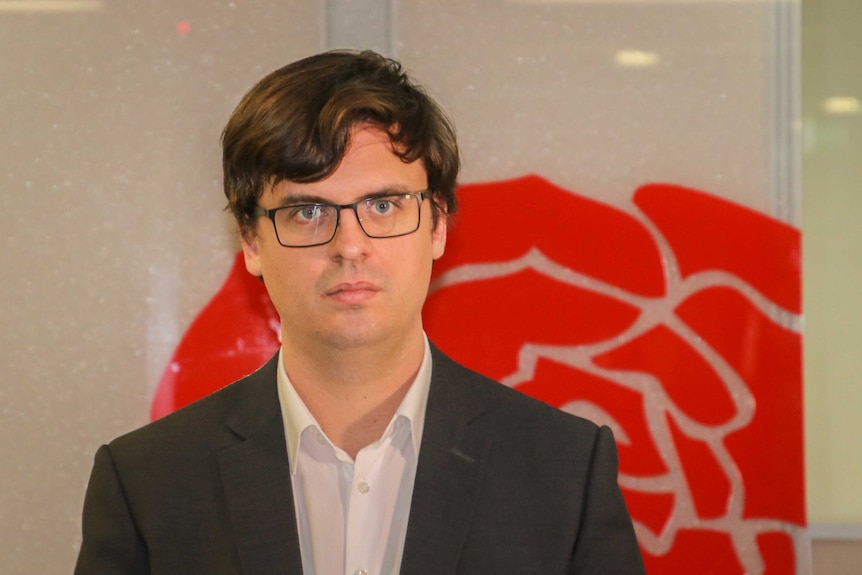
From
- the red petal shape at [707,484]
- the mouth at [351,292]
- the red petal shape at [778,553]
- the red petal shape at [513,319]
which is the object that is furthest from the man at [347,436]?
the red petal shape at [778,553]

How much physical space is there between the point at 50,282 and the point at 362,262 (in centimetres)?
125

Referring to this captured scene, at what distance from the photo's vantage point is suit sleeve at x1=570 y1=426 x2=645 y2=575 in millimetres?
1477

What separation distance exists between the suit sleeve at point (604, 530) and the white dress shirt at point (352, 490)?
0.29 meters

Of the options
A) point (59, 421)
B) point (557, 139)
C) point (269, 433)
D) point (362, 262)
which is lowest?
point (59, 421)

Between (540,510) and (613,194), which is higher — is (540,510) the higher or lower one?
the lower one

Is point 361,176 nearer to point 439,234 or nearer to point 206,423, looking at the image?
point 439,234

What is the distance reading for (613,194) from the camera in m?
2.41

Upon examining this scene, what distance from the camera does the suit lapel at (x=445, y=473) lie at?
4.73ft

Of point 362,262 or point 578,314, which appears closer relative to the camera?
point 362,262

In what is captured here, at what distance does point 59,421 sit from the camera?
2.39 metres

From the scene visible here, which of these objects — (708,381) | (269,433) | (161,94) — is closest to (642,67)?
(708,381)

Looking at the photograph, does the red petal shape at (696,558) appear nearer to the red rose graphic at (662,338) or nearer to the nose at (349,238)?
the red rose graphic at (662,338)

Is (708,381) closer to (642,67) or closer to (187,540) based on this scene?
(642,67)

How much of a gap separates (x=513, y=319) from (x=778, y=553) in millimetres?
886
